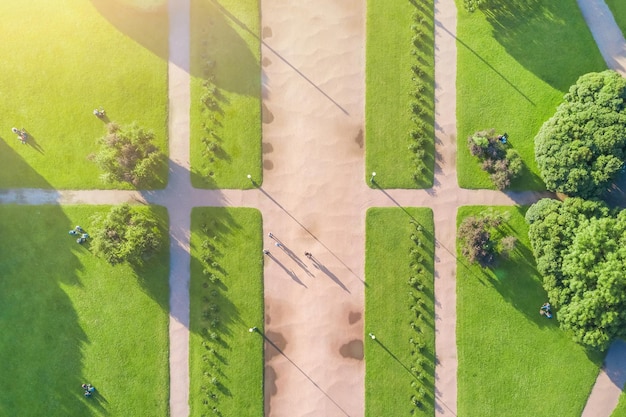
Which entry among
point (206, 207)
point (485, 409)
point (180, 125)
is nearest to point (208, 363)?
point (206, 207)

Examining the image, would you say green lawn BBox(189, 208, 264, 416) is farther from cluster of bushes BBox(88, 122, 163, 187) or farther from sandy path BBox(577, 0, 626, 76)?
sandy path BBox(577, 0, 626, 76)

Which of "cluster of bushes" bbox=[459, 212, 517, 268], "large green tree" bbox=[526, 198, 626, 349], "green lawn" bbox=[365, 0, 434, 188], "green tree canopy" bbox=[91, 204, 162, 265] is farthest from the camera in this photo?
"green lawn" bbox=[365, 0, 434, 188]

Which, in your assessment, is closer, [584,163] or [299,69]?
[584,163]

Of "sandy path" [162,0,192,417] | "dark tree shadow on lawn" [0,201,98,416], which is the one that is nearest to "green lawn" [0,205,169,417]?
"dark tree shadow on lawn" [0,201,98,416]

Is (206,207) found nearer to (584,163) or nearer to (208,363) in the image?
(208,363)

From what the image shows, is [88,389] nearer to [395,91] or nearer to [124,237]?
[124,237]

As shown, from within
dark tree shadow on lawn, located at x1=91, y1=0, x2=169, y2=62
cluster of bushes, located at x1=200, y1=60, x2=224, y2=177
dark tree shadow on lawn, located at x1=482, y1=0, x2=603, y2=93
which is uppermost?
dark tree shadow on lawn, located at x1=482, y1=0, x2=603, y2=93

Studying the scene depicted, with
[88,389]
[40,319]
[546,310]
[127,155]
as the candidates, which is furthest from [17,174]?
[546,310]
